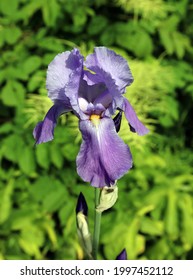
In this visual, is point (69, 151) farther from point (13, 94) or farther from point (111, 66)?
point (111, 66)

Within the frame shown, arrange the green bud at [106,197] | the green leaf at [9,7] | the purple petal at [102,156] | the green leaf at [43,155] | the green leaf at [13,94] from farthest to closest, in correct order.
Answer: the green leaf at [9,7] → the green leaf at [13,94] → the green leaf at [43,155] → the green bud at [106,197] → the purple petal at [102,156]

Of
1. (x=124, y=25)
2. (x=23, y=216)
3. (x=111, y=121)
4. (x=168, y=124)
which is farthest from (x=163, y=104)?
(x=111, y=121)

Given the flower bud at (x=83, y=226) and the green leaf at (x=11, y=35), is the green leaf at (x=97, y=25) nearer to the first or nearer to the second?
the green leaf at (x=11, y=35)

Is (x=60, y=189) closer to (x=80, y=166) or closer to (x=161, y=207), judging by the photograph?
(x=161, y=207)

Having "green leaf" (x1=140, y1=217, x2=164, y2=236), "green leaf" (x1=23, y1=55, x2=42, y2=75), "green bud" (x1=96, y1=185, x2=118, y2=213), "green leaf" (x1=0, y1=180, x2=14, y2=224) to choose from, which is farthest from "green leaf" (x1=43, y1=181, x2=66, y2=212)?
"green bud" (x1=96, y1=185, x2=118, y2=213)

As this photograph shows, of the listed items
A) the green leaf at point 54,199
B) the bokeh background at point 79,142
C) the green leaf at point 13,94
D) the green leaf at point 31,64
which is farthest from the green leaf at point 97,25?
the green leaf at point 54,199

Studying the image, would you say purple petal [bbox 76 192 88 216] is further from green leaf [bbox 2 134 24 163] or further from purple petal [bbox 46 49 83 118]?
green leaf [bbox 2 134 24 163]

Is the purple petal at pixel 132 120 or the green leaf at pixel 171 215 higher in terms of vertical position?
the purple petal at pixel 132 120

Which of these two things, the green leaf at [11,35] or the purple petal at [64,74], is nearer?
the purple petal at [64,74]

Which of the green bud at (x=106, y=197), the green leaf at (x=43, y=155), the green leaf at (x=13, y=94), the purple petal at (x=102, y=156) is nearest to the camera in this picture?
the purple petal at (x=102, y=156)
